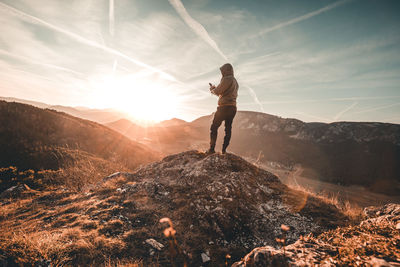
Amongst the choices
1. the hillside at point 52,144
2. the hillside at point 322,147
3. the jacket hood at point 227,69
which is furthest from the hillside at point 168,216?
the hillside at point 322,147

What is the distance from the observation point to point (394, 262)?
51.9 inches

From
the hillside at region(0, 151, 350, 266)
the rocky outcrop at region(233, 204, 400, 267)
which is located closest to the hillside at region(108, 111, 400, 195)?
the hillside at region(0, 151, 350, 266)

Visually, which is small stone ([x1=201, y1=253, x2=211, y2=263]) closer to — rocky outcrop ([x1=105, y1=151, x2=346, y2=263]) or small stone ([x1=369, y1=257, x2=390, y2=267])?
rocky outcrop ([x1=105, y1=151, x2=346, y2=263])

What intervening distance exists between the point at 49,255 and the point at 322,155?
106 ft

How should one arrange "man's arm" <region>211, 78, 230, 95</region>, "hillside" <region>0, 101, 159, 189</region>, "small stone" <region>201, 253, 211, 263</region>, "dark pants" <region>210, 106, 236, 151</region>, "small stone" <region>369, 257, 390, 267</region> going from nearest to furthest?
"small stone" <region>369, 257, 390, 267</region>
"small stone" <region>201, 253, 211, 263</region>
"man's arm" <region>211, 78, 230, 95</region>
"dark pants" <region>210, 106, 236, 151</region>
"hillside" <region>0, 101, 159, 189</region>

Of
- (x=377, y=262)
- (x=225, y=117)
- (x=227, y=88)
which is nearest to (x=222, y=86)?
(x=227, y=88)

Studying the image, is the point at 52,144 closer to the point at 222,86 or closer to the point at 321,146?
the point at 222,86

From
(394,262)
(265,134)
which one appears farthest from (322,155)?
(394,262)

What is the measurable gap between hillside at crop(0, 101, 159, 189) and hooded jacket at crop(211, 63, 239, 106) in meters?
6.89

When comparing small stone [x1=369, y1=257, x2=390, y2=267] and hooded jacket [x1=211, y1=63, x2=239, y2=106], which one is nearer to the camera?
small stone [x1=369, y1=257, x2=390, y2=267]

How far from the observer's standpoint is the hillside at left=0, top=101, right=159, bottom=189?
7605 mm

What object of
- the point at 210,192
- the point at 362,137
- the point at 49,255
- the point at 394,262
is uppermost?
the point at 362,137

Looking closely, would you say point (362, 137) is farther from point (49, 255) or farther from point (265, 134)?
point (49, 255)

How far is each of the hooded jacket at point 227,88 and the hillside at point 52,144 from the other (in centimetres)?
689
